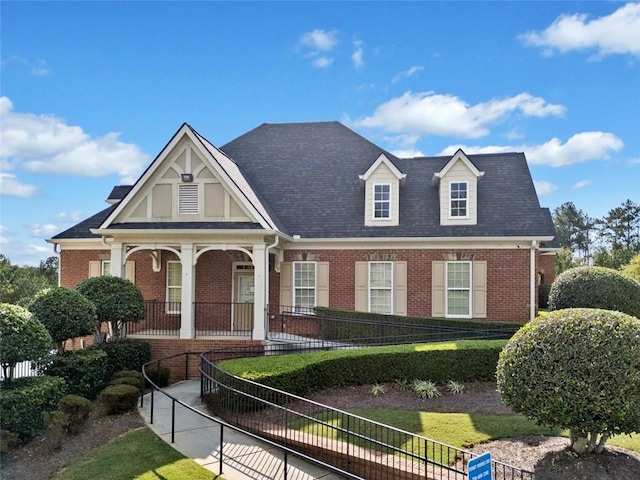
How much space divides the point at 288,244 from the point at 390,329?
5311mm

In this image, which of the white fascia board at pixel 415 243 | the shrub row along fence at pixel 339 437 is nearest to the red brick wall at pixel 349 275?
the white fascia board at pixel 415 243

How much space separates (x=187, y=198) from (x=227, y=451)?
8.99 metres

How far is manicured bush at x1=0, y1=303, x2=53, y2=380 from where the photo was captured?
849 centimetres

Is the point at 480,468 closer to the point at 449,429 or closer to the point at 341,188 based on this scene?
the point at 449,429

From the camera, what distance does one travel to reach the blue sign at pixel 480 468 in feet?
14.7

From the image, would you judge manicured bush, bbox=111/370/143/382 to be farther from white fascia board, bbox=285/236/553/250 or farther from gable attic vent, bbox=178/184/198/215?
white fascia board, bbox=285/236/553/250

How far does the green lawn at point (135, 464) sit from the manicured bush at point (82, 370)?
2.72 meters

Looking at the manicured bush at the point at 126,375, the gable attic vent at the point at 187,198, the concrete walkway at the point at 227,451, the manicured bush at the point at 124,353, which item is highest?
the gable attic vent at the point at 187,198

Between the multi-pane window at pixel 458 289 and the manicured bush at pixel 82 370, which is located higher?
the multi-pane window at pixel 458 289

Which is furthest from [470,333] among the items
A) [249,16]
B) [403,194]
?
[249,16]

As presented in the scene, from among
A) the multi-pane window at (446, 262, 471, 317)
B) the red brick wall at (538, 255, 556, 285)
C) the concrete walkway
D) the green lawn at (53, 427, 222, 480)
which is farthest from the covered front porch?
the red brick wall at (538, 255, 556, 285)

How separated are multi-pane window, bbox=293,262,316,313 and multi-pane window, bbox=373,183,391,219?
10.5 ft

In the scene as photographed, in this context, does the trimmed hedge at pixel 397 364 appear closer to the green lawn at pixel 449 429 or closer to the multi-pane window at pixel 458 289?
the green lawn at pixel 449 429

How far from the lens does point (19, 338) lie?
8656 mm
